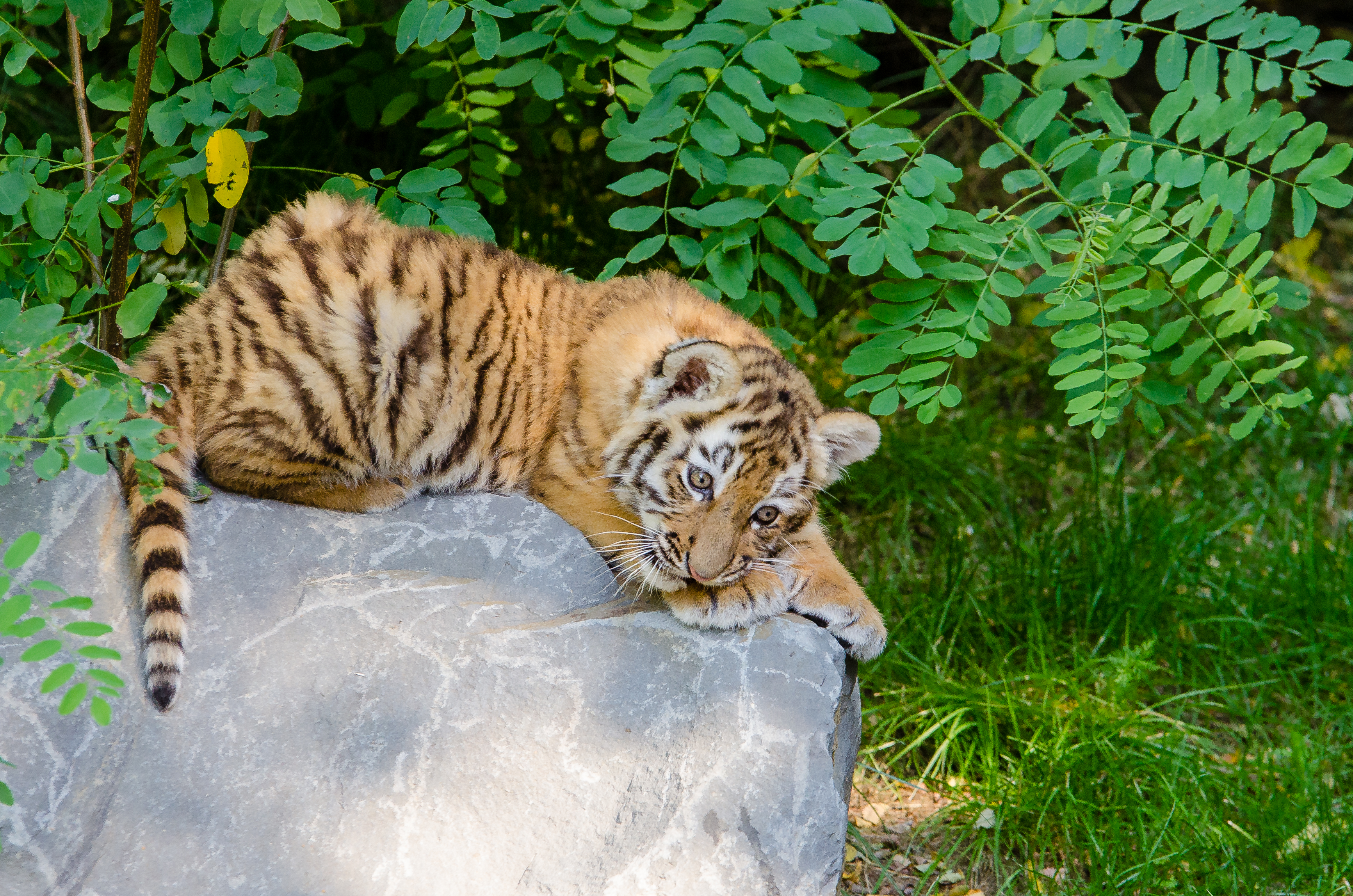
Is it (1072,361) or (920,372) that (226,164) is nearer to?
(920,372)

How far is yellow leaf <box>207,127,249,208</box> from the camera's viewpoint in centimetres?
304

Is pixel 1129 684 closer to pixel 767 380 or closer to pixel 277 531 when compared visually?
pixel 767 380

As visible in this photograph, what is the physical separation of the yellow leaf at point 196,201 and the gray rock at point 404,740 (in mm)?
914

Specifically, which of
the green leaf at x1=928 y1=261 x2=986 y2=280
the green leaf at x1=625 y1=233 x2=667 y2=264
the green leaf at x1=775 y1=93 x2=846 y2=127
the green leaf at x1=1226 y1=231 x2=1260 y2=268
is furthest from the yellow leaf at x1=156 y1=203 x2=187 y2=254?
the green leaf at x1=1226 y1=231 x2=1260 y2=268

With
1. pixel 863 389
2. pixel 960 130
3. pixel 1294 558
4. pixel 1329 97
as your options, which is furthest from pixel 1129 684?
pixel 1329 97

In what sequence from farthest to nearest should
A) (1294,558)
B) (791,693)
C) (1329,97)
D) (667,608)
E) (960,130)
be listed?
1. (1329,97)
2. (960,130)
3. (1294,558)
4. (667,608)
5. (791,693)

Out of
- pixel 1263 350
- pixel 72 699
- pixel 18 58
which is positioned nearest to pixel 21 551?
pixel 72 699

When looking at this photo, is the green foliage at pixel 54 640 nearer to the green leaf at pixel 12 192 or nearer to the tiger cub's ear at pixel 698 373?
the green leaf at pixel 12 192

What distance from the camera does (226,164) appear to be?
10.0 ft

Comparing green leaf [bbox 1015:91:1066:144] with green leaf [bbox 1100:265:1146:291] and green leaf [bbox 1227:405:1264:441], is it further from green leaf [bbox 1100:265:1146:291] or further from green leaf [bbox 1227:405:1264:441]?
green leaf [bbox 1227:405:1264:441]

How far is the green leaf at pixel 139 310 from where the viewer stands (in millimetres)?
2936

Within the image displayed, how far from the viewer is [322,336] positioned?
9.94 feet

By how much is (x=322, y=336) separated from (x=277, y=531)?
1.80 ft

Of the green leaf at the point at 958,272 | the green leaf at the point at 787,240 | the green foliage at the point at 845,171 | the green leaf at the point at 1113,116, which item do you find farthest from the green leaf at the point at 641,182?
the green leaf at the point at 1113,116
